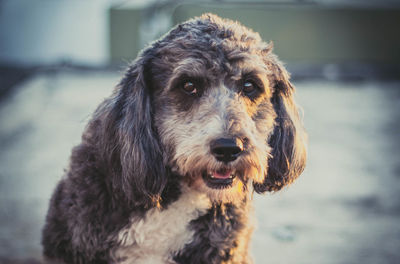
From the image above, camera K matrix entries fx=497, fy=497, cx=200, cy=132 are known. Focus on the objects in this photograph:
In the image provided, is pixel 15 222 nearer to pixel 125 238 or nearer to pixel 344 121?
pixel 125 238

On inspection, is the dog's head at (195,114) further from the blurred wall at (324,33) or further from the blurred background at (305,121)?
the blurred wall at (324,33)

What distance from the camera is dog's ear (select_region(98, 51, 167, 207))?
7.86ft

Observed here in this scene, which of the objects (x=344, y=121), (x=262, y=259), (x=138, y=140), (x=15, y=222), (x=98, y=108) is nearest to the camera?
(x=138, y=140)

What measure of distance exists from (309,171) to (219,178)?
3.95 meters

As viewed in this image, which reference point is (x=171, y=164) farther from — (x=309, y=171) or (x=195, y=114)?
(x=309, y=171)

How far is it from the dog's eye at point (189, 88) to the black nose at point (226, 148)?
15.4 inches

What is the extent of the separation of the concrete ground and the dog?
454 mm

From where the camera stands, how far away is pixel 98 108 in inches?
105

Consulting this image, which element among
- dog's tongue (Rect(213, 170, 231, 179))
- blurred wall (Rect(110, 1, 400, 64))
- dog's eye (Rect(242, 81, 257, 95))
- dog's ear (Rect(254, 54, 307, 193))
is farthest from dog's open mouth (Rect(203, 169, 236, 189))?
blurred wall (Rect(110, 1, 400, 64))

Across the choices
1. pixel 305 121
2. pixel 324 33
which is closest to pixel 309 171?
pixel 305 121

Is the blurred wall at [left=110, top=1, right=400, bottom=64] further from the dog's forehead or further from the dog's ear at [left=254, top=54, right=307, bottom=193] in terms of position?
the dog's forehead

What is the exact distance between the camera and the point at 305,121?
7977 millimetres

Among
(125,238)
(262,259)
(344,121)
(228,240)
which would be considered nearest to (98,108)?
(125,238)

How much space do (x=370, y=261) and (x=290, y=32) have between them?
31.6 ft
